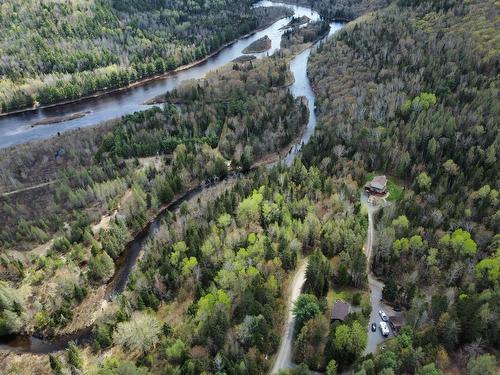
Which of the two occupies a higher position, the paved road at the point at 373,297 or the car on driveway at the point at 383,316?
the car on driveway at the point at 383,316

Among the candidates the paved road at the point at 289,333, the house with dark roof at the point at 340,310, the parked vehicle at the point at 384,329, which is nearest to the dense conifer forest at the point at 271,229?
the paved road at the point at 289,333

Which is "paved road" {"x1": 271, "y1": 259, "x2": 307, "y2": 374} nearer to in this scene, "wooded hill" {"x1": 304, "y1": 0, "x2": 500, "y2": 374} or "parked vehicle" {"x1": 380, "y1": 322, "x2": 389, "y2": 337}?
"wooded hill" {"x1": 304, "y1": 0, "x2": 500, "y2": 374}

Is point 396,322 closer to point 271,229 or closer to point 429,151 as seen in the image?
point 271,229

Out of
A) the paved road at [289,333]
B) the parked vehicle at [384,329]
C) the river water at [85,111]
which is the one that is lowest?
the paved road at [289,333]

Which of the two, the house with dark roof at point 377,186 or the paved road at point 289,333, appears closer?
the paved road at point 289,333

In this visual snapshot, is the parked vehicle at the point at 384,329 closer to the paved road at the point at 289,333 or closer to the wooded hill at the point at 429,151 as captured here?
the wooded hill at the point at 429,151

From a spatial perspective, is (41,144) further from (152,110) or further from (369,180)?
(369,180)

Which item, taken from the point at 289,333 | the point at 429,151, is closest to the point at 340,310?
the point at 289,333
